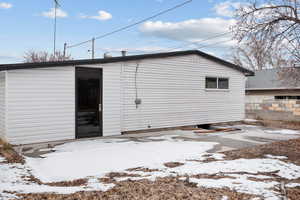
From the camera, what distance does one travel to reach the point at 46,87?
295 inches

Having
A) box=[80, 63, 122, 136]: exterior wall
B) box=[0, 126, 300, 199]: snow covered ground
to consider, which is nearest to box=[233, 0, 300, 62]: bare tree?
box=[0, 126, 300, 199]: snow covered ground

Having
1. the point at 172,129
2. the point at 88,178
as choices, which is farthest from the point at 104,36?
the point at 88,178

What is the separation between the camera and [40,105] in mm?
7383

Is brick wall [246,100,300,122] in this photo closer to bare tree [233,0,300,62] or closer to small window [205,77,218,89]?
small window [205,77,218,89]

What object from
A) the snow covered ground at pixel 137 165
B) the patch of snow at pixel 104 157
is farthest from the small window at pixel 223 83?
the snow covered ground at pixel 137 165

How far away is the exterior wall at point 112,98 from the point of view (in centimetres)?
870

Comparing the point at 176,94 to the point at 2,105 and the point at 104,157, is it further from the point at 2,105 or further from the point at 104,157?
the point at 2,105

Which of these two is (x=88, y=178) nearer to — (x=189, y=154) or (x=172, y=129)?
(x=189, y=154)

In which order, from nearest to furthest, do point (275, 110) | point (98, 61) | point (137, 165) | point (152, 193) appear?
point (152, 193)
point (137, 165)
point (98, 61)
point (275, 110)

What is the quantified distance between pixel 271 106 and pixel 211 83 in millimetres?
5818

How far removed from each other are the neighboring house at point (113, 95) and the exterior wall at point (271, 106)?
3.79 m

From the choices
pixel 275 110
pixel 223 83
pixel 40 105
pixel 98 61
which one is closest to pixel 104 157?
pixel 40 105

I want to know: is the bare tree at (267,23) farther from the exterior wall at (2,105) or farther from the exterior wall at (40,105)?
the exterior wall at (2,105)

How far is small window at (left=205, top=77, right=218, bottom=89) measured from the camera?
11.8m
